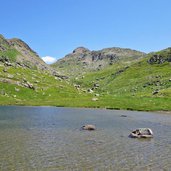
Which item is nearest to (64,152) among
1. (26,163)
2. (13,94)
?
(26,163)

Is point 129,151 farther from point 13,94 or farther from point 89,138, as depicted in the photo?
point 13,94

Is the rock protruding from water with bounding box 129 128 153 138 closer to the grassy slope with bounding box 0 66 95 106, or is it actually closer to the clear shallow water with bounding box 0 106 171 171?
the clear shallow water with bounding box 0 106 171 171

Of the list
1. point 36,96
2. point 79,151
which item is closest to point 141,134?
point 79,151

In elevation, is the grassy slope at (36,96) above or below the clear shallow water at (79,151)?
above

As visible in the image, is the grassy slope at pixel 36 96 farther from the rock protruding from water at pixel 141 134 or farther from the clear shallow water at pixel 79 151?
the clear shallow water at pixel 79 151

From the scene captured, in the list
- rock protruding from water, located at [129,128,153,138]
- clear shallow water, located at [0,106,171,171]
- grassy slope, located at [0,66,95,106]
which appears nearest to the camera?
clear shallow water, located at [0,106,171,171]

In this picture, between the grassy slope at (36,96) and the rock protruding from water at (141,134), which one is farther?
the grassy slope at (36,96)

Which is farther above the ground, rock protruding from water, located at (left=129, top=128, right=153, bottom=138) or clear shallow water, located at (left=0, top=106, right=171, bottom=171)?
rock protruding from water, located at (left=129, top=128, right=153, bottom=138)

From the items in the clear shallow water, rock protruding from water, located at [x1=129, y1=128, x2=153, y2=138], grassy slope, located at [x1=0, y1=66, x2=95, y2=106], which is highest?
grassy slope, located at [x1=0, y1=66, x2=95, y2=106]

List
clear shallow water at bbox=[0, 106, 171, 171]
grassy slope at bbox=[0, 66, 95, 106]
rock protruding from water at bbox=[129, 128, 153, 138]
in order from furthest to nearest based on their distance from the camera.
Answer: grassy slope at bbox=[0, 66, 95, 106]
rock protruding from water at bbox=[129, 128, 153, 138]
clear shallow water at bbox=[0, 106, 171, 171]

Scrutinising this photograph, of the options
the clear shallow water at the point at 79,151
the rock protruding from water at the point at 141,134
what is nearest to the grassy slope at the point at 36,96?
the rock protruding from water at the point at 141,134

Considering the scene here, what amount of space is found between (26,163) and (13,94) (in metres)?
131

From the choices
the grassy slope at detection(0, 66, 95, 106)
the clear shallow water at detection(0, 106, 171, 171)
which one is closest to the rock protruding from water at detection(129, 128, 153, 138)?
the clear shallow water at detection(0, 106, 171, 171)

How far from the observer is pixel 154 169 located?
34.3 metres
